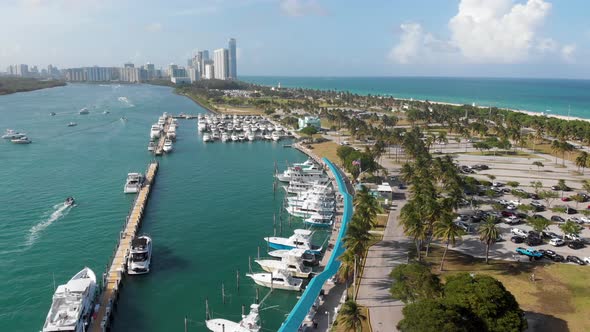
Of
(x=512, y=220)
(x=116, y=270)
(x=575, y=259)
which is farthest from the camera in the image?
(x=512, y=220)

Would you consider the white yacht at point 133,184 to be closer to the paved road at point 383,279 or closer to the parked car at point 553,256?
the paved road at point 383,279

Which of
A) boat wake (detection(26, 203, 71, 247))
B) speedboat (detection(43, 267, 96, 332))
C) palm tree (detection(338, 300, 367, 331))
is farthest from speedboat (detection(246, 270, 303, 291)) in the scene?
boat wake (detection(26, 203, 71, 247))

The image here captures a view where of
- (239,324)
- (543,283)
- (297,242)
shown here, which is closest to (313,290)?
(239,324)

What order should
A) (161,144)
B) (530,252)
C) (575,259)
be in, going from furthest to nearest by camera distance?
(161,144) < (530,252) < (575,259)

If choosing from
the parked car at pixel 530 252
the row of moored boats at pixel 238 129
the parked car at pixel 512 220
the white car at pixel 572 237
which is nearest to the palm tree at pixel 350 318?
the parked car at pixel 530 252

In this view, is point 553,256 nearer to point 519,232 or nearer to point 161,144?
point 519,232

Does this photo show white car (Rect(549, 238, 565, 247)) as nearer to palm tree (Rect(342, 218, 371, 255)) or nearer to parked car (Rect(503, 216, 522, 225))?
parked car (Rect(503, 216, 522, 225))

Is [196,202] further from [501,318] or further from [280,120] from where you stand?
[280,120]
